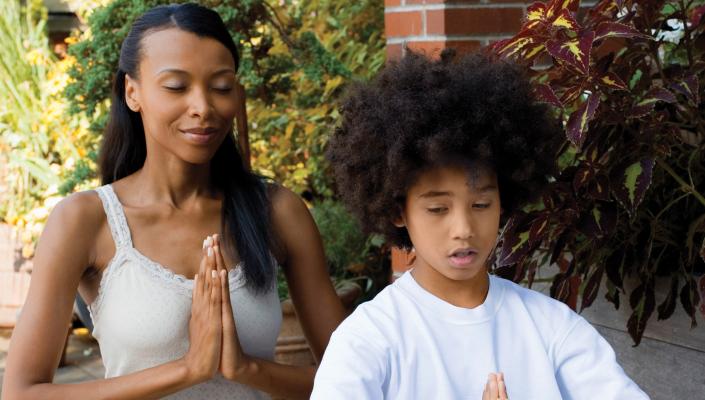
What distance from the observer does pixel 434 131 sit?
2.07 meters

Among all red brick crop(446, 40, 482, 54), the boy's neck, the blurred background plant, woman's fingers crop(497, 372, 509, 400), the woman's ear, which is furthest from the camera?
the blurred background plant

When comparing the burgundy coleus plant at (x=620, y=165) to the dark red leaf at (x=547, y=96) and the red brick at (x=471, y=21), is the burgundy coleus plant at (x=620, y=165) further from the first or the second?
the red brick at (x=471, y=21)

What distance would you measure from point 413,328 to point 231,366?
492 mm

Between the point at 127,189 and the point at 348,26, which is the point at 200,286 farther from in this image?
the point at 348,26

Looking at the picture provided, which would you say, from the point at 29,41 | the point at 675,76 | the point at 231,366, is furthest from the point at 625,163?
the point at 29,41

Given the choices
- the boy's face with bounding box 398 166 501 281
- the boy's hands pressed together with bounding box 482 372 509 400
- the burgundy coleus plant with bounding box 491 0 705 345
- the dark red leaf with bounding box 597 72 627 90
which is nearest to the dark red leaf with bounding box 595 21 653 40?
the burgundy coleus plant with bounding box 491 0 705 345

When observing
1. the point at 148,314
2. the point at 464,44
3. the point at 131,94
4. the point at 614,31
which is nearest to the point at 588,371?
→ the point at 614,31

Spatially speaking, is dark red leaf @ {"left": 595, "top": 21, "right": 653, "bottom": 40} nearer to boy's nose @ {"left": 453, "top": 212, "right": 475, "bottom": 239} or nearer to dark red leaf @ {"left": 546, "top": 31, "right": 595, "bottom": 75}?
dark red leaf @ {"left": 546, "top": 31, "right": 595, "bottom": 75}

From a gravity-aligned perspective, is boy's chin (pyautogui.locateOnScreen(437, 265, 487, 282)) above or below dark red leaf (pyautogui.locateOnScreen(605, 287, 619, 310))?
above

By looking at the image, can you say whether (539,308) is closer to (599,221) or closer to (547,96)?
(547,96)

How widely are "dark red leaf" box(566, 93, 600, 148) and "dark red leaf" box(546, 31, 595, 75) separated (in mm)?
67

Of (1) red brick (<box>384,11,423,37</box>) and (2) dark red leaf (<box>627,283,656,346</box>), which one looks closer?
(2) dark red leaf (<box>627,283,656,346</box>)

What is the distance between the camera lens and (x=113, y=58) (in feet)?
13.7

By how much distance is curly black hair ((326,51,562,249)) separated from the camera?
2.07m
